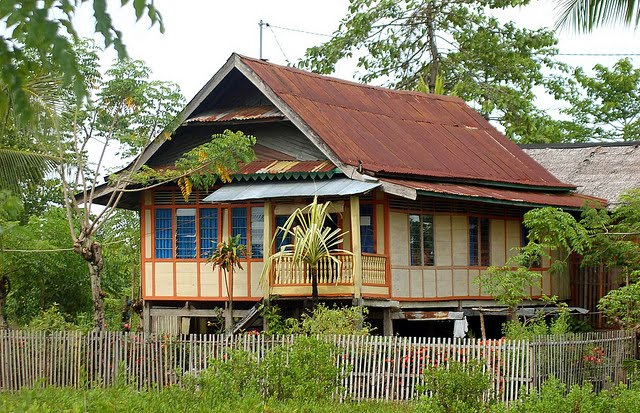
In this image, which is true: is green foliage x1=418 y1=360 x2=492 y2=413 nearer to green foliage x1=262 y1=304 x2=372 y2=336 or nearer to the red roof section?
green foliage x1=262 y1=304 x2=372 y2=336

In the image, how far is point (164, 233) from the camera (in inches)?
892

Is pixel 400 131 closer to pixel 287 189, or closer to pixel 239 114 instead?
pixel 239 114

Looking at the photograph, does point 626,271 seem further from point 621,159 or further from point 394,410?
point 394,410

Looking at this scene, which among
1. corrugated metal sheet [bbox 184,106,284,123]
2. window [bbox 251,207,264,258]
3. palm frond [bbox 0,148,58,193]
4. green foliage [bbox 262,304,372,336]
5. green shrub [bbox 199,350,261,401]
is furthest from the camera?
window [bbox 251,207,264,258]

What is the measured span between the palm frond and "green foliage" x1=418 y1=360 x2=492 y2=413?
7.91m

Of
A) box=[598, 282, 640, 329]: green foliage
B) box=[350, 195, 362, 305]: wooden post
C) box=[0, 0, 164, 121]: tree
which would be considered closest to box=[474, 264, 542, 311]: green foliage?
box=[598, 282, 640, 329]: green foliage

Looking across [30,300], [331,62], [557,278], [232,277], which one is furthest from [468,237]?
[331,62]

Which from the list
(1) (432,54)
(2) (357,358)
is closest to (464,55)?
(1) (432,54)

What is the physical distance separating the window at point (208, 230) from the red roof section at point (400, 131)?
9.41 ft

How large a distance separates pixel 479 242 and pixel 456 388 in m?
9.41

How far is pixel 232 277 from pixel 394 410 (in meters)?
6.80

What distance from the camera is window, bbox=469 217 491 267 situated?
75.0 feet

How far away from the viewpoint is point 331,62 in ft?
120

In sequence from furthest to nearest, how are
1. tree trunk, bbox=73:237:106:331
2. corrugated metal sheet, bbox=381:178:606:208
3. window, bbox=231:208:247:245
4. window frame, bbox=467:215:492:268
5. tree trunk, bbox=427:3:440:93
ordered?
tree trunk, bbox=427:3:440:93 → window frame, bbox=467:215:492:268 → window, bbox=231:208:247:245 → corrugated metal sheet, bbox=381:178:606:208 → tree trunk, bbox=73:237:106:331
